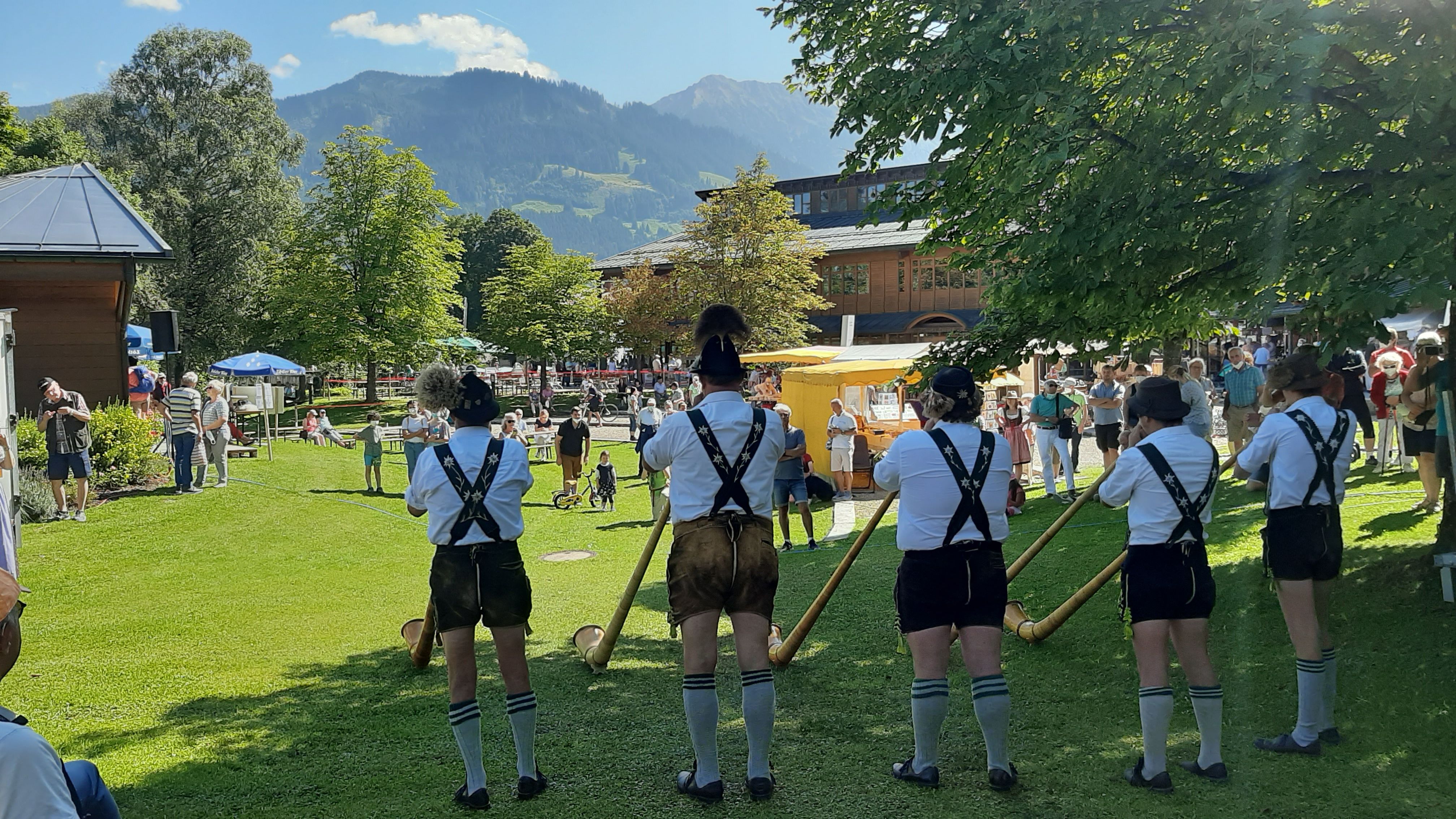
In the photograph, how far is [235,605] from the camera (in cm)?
941

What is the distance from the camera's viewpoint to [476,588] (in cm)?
450

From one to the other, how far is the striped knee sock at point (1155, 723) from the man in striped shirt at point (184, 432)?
14.5m

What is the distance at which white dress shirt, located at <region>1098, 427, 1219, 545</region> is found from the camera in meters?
4.49

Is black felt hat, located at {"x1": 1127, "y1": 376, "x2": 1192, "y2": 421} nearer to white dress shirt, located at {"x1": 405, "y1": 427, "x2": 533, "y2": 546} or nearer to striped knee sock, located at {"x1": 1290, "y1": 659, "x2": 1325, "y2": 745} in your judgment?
striped knee sock, located at {"x1": 1290, "y1": 659, "x2": 1325, "y2": 745}

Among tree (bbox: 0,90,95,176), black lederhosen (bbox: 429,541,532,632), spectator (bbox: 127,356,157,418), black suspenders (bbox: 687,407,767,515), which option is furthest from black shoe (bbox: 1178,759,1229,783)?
tree (bbox: 0,90,95,176)

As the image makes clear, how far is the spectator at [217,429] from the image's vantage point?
615 inches

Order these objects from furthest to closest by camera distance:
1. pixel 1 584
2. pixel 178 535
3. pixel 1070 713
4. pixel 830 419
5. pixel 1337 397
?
pixel 830 419, pixel 178 535, pixel 1070 713, pixel 1337 397, pixel 1 584

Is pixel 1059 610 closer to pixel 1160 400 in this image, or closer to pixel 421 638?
pixel 1160 400

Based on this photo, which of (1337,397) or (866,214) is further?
(866,214)

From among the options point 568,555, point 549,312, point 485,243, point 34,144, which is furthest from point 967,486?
point 485,243

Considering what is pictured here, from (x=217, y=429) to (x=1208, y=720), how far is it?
1541 centimetres

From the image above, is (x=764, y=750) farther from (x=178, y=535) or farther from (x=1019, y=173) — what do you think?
(x=178, y=535)

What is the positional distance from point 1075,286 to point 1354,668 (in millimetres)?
2857

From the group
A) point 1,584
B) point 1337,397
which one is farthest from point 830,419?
point 1,584
